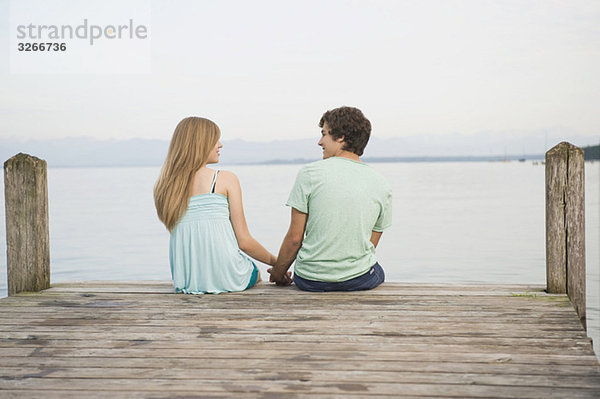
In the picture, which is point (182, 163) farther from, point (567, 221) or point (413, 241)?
point (413, 241)

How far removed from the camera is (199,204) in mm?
4359

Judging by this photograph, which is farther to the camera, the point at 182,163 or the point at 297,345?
the point at 182,163

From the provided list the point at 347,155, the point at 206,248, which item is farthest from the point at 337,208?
the point at 206,248

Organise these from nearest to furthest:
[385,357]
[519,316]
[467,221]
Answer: [385,357] < [519,316] < [467,221]

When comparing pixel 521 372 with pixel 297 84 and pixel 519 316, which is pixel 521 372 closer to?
pixel 519 316

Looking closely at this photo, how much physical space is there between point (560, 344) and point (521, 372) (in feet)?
1.62

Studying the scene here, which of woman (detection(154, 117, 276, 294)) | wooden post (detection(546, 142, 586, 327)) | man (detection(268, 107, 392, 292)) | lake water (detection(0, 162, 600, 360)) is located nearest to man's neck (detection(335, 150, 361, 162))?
man (detection(268, 107, 392, 292))

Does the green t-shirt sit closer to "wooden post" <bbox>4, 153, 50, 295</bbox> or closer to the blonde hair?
the blonde hair

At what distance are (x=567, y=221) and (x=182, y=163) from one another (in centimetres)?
265

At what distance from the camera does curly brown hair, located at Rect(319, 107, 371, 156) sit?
13.6 feet

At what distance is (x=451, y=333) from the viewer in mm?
3396

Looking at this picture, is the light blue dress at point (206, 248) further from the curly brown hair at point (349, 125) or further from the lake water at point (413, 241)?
the lake water at point (413, 241)

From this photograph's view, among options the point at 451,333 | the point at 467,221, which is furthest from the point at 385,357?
the point at 467,221

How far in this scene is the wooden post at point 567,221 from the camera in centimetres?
429
